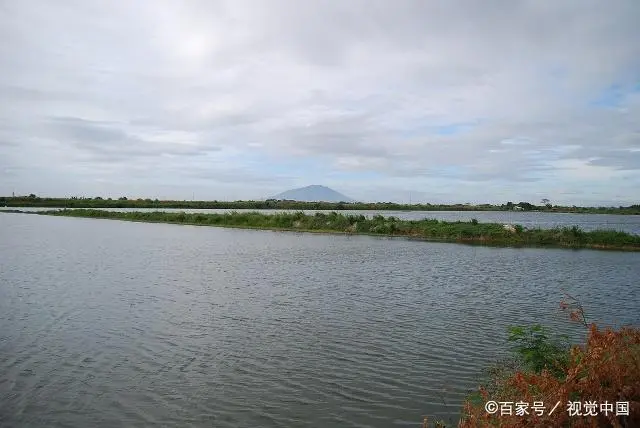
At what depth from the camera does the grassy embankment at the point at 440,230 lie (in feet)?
124

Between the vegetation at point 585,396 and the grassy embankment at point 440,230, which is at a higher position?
the grassy embankment at point 440,230

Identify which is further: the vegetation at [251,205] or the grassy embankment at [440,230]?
the vegetation at [251,205]

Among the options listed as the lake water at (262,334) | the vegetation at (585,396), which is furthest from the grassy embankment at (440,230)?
the vegetation at (585,396)

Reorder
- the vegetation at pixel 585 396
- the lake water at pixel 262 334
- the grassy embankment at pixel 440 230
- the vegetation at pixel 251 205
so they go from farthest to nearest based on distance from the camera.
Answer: the vegetation at pixel 251 205
the grassy embankment at pixel 440 230
the lake water at pixel 262 334
the vegetation at pixel 585 396

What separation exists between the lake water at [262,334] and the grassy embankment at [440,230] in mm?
14268

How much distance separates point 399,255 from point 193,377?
73.4 ft

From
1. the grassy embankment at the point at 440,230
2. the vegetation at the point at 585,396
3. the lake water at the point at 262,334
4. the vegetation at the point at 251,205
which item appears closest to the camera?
the vegetation at the point at 585,396

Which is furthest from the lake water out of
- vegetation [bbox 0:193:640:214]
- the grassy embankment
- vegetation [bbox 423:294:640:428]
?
vegetation [bbox 0:193:640:214]

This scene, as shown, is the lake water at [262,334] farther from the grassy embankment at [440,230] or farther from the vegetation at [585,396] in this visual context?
the grassy embankment at [440,230]

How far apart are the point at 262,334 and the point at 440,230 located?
34.9 meters

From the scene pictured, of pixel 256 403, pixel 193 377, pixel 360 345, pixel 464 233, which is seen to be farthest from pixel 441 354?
pixel 464 233

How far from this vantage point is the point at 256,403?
7.84m

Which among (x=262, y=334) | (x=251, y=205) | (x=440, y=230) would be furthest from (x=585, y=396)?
(x=251, y=205)

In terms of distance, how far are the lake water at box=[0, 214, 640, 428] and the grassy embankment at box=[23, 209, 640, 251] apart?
14.3 meters
